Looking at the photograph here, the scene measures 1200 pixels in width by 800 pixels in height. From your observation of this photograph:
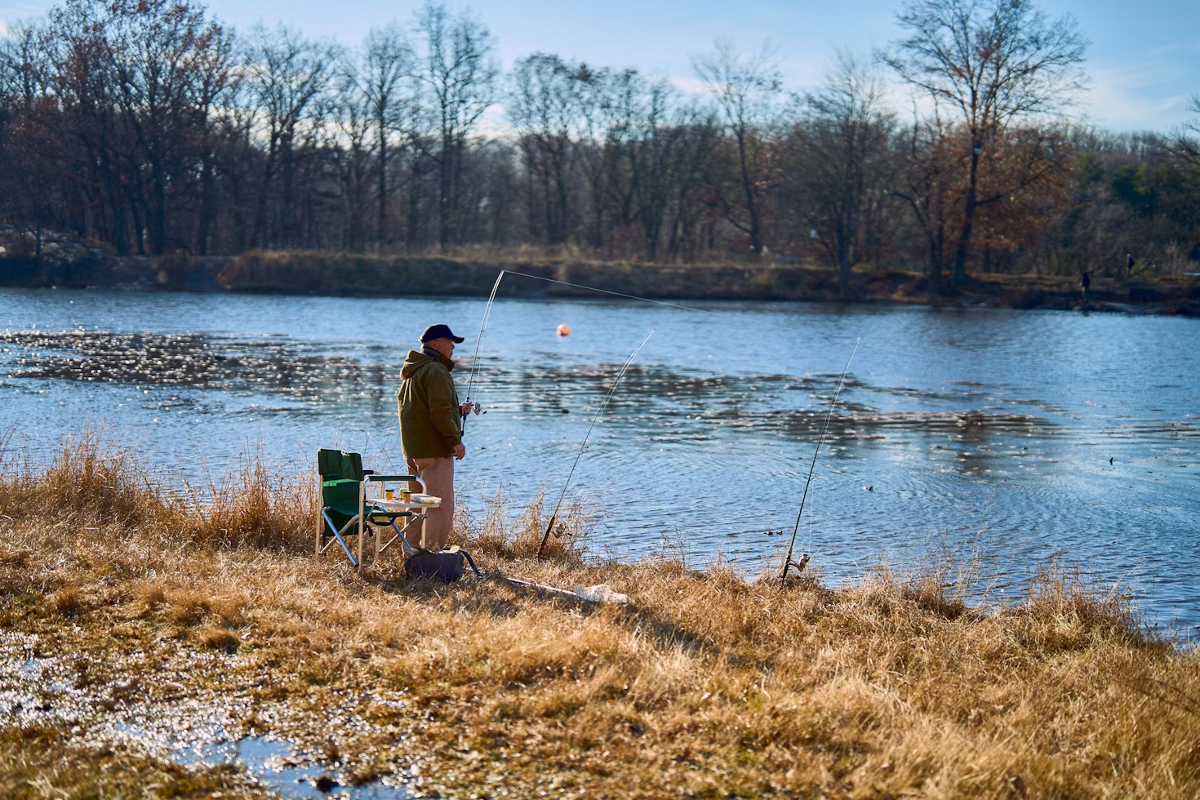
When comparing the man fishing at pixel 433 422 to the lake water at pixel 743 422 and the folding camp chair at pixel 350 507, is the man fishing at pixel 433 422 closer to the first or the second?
the folding camp chair at pixel 350 507

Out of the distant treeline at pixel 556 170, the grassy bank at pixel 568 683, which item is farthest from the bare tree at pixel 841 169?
the grassy bank at pixel 568 683

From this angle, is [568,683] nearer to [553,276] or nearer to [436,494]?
[436,494]

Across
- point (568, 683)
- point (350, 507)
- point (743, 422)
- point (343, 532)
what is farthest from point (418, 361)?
point (743, 422)

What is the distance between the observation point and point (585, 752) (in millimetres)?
4301

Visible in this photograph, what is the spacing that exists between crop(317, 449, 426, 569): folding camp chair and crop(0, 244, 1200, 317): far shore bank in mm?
40804

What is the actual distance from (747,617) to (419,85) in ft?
180

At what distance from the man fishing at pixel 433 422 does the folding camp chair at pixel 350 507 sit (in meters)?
0.12

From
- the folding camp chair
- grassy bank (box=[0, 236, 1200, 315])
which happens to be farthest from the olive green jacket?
grassy bank (box=[0, 236, 1200, 315])

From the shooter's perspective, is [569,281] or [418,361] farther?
[569,281]

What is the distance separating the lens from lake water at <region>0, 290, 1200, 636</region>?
1098 cm

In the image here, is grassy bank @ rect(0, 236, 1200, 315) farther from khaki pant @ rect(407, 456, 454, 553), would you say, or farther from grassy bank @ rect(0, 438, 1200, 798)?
grassy bank @ rect(0, 438, 1200, 798)

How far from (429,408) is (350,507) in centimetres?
89

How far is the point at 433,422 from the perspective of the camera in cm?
729

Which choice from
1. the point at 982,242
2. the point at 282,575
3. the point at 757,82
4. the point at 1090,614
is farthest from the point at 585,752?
the point at 757,82
